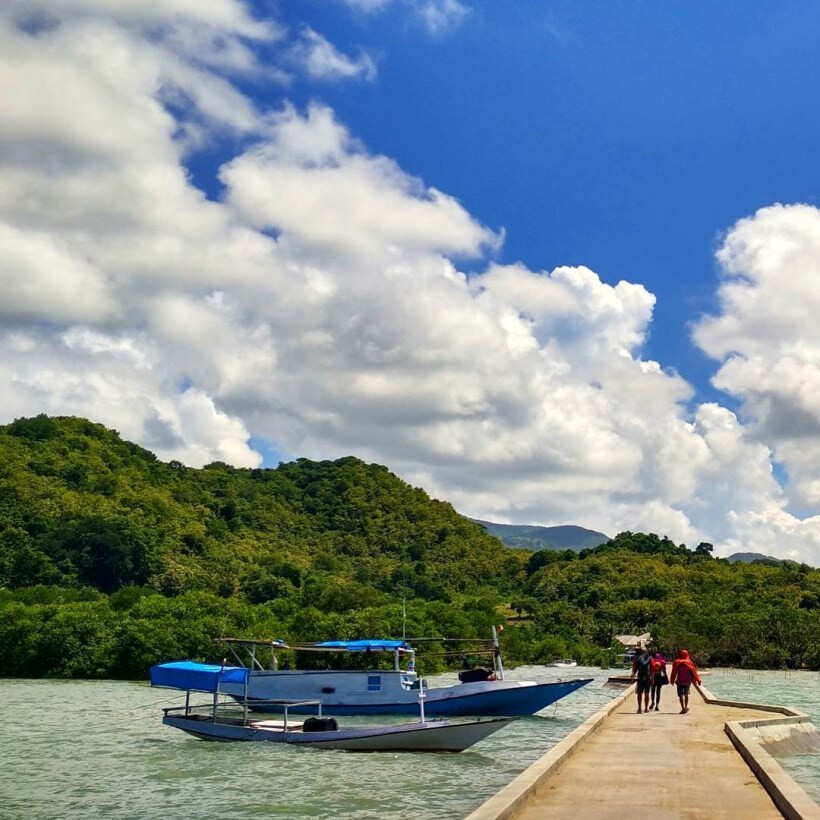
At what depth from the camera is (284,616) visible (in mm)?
82000

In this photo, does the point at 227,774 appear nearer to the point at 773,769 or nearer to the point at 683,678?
the point at 683,678

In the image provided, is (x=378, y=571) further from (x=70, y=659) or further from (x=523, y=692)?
(x=523, y=692)

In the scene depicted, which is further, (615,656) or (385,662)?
(615,656)

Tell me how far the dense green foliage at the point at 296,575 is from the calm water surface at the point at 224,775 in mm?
31155

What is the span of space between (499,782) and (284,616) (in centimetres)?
6290

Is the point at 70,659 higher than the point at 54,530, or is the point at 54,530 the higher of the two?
the point at 54,530

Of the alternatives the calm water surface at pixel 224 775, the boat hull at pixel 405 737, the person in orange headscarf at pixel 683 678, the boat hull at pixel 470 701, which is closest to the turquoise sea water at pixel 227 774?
the calm water surface at pixel 224 775

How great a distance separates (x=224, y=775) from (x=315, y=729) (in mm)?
3891

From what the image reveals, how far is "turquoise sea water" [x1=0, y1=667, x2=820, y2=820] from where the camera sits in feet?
61.1

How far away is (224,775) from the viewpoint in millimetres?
23266

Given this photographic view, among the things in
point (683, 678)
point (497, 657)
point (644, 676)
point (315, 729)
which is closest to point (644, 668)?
point (644, 676)

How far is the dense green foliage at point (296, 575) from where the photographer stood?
6869cm

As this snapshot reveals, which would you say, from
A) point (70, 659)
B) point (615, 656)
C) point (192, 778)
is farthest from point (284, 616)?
point (192, 778)

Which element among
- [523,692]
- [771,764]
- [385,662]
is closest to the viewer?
[771,764]
